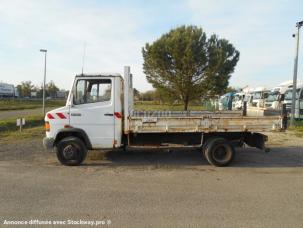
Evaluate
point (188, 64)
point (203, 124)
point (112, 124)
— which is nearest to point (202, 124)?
point (203, 124)

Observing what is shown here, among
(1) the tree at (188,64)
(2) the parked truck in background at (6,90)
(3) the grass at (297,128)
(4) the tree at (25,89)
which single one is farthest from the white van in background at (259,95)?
(4) the tree at (25,89)

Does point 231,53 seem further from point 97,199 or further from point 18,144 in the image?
point 97,199

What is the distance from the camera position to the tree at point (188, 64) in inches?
1085

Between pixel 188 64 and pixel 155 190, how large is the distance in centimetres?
2192

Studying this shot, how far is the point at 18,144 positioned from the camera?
11.8 m

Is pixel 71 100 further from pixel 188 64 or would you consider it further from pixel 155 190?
pixel 188 64

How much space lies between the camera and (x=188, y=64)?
89.0 ft

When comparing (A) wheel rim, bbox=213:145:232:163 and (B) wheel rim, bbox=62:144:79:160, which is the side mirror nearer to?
(B) wheel rim, bbox=62:144:79:160

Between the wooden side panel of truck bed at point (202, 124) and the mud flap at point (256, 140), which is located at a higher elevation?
the wooden side panel of truck bed at point (202, 124)

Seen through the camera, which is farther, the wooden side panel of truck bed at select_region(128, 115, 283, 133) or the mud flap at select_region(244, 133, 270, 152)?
the mud flap at select_region(244, 133, 270, 152)

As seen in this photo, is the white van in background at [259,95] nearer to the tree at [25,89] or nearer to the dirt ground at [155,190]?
the dirt ground at [155,190]

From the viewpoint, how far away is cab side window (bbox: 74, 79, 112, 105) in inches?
318

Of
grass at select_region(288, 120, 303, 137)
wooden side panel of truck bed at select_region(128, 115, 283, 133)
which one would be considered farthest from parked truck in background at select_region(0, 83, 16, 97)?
wooden side panel of truck bed at select_region(128, 115, 283, 133)

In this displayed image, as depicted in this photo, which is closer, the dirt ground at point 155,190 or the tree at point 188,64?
the dirt ground at point 155,190
